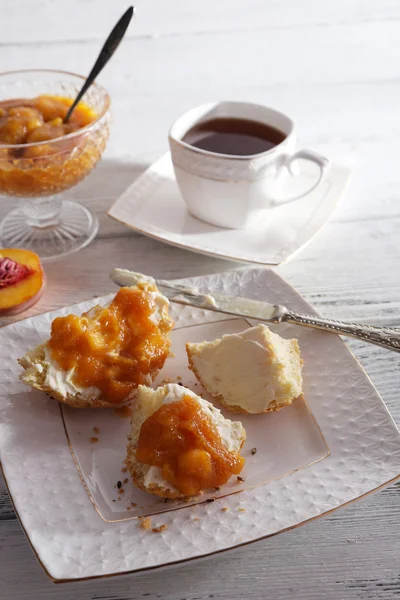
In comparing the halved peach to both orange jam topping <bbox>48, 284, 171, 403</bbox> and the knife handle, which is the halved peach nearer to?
orange jam topping <bbox>48, 284, 171, 403</bbox>

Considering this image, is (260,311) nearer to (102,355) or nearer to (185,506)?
(102,355)

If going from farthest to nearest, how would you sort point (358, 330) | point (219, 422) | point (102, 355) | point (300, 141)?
point (300, 141), point (358, 330), point (102, 355), point (219, 422)

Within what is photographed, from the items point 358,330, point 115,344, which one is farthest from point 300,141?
point 115,344

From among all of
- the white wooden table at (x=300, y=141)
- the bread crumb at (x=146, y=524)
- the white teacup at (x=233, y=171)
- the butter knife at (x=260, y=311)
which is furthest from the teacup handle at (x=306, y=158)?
the bread crumb at (x=146, y=524)

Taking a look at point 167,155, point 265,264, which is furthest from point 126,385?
point 167,155

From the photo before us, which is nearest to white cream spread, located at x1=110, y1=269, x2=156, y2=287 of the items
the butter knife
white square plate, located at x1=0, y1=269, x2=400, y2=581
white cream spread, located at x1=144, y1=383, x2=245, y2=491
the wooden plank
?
the butter knife

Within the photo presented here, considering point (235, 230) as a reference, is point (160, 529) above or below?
above

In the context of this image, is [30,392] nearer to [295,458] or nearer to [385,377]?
[295,458]
